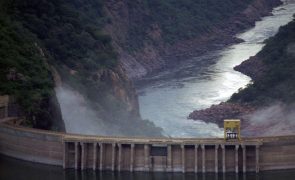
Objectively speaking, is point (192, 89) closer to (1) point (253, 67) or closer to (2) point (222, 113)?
(1) point (253, 67)

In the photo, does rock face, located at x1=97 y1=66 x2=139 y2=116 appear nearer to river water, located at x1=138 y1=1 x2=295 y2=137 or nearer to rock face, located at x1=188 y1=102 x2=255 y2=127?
river water, located at x1=138 y1=1 x2=295 y2=137

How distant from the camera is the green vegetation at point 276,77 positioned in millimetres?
136125

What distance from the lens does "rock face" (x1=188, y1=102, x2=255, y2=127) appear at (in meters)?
136

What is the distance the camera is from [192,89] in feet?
507

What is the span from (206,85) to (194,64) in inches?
906

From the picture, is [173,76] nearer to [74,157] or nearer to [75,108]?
[75,108]

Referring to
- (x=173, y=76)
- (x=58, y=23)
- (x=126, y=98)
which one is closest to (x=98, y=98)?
(x=126, y=98)

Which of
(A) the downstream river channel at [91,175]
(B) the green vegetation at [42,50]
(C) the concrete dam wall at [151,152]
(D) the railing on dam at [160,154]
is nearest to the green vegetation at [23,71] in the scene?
(B) the green vegetation at [42,50]

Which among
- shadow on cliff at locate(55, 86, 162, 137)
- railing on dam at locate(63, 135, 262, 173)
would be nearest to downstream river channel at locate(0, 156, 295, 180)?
railing on dam at locate(63, 135, 262, 173)

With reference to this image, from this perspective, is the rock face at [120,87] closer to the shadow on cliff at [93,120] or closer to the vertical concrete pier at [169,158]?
the shadow on cliff at [93,120]

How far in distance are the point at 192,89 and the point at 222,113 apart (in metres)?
17.7

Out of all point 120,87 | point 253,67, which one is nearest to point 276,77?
point 253,67

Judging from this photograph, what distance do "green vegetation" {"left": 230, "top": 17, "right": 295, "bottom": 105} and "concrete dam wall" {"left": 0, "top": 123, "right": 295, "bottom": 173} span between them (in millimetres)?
28776

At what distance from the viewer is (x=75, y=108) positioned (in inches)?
4840
